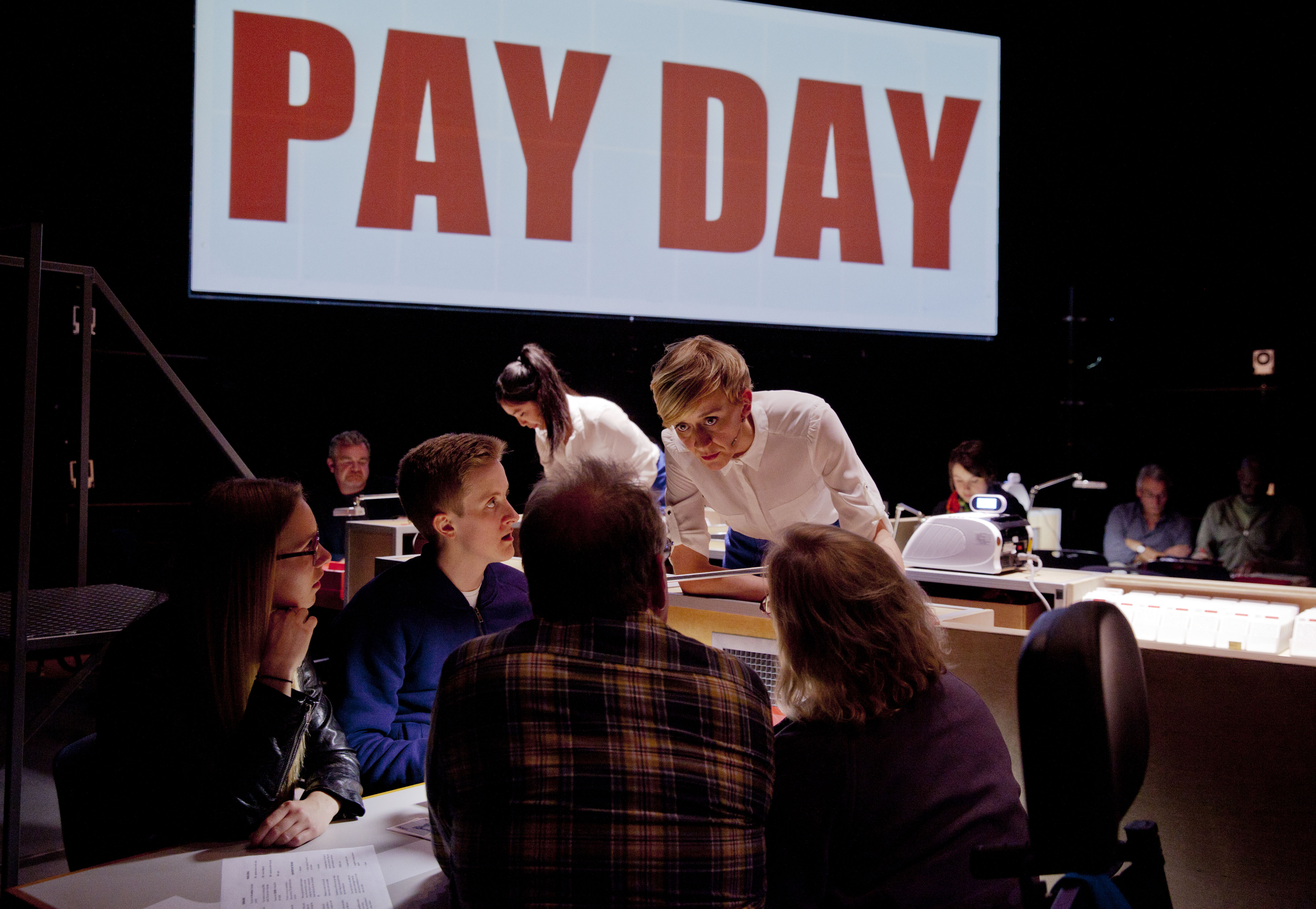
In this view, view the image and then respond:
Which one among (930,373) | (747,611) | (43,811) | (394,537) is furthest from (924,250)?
(43,811)

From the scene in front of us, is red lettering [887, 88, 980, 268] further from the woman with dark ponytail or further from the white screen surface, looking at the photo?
the woman with dark ponytail

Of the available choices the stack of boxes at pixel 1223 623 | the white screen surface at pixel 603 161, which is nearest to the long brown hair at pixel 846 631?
the stack of boxes at pixel 1223 623

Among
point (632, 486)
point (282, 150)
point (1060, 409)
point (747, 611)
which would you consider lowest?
point (747, 611)

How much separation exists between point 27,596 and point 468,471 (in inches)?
29.1

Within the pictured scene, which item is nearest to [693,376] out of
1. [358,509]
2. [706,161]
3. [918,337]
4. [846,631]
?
[846,631]

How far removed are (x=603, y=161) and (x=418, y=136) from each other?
2.59 ft

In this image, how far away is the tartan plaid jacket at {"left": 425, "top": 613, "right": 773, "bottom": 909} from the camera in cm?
99

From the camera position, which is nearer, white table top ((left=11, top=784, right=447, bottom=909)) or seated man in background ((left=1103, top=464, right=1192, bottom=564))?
white table top ((left=11, top=784, right=447, bottom=909))

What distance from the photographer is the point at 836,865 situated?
1.14m

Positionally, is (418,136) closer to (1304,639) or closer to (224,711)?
(224,711)

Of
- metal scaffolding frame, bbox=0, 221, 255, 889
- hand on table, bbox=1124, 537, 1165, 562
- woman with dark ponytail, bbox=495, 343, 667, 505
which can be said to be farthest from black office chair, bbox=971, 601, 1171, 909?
hand on table, bbox=1124, 537, 1165, 562

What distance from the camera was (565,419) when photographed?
3.51 metres

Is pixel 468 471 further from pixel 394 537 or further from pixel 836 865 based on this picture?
pixel 394 537

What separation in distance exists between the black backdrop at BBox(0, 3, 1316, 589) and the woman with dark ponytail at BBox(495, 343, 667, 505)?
98cm
